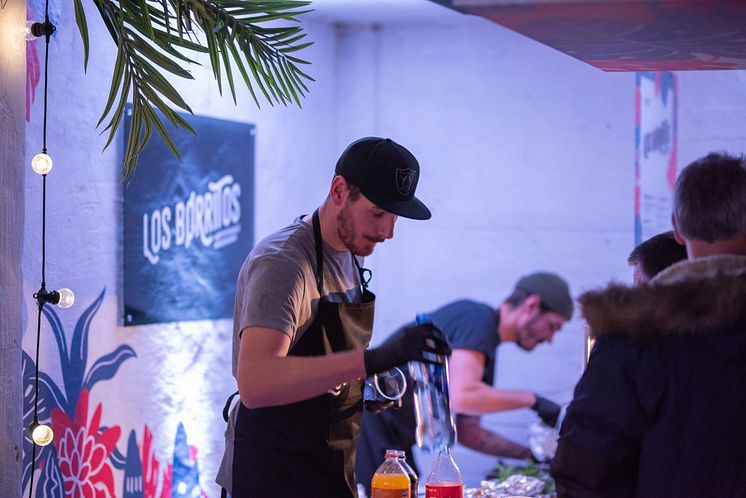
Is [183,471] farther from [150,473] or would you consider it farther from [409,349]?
[409,349]

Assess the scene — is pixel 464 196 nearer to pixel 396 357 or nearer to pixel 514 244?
pixel 514 244

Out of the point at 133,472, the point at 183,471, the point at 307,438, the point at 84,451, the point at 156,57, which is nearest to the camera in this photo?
the point at 307,438

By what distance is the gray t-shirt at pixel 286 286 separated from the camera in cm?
218

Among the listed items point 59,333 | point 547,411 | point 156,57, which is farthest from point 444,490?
point 547,411

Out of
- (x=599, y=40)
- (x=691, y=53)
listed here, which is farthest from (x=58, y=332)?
(x=691, y=53)

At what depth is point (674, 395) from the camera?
1768 mm

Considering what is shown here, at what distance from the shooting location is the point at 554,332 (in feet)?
17.6

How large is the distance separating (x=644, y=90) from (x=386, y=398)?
3.33 meters

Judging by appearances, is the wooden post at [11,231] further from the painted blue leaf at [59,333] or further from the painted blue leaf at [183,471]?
the painted blue leaf at [183,471]

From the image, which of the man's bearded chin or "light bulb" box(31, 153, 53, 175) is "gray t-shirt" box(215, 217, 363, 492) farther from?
"light bulb" box(31, 153, 53, 175)

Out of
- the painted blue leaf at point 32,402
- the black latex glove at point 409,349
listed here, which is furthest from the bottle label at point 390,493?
the painted blue leaf at point 32,402

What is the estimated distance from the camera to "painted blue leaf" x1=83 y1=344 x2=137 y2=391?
3709 mm

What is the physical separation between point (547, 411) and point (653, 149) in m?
1.49

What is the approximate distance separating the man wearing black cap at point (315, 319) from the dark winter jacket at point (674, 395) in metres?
0.59
